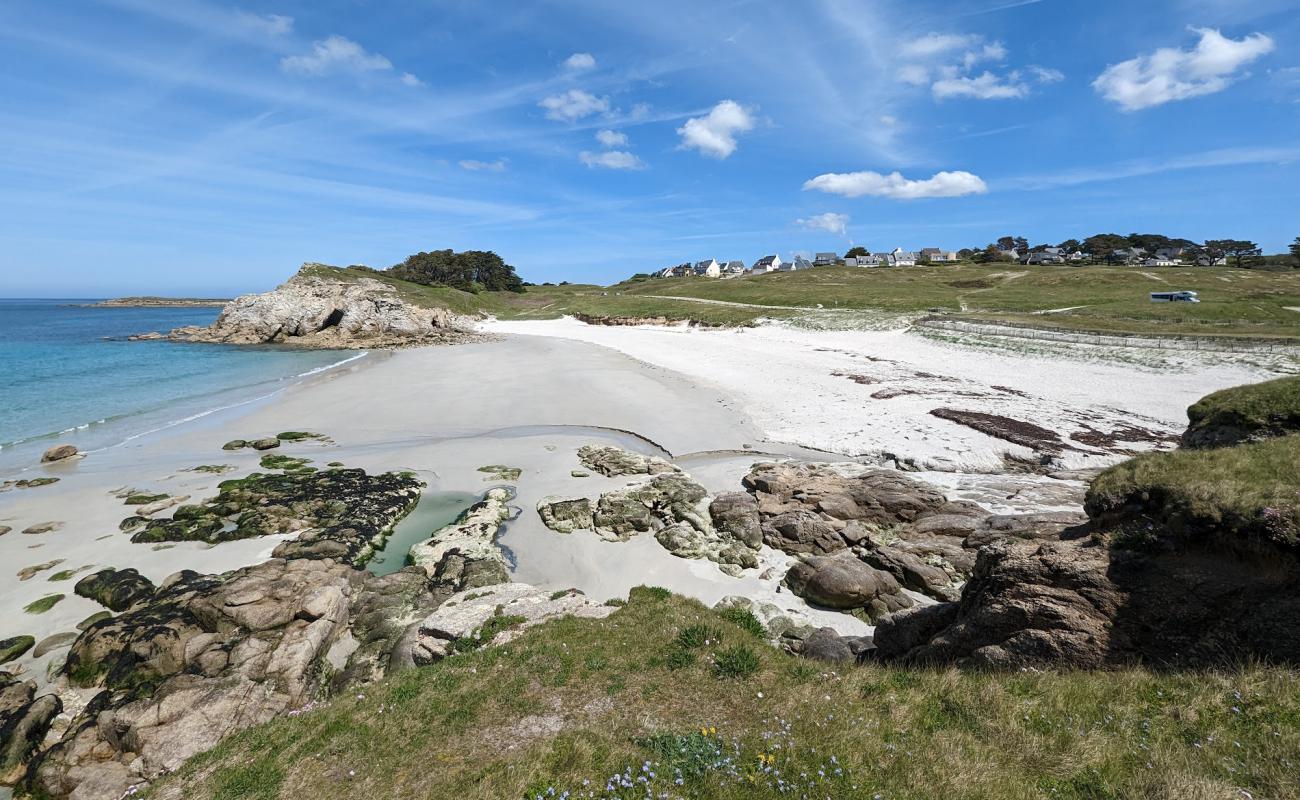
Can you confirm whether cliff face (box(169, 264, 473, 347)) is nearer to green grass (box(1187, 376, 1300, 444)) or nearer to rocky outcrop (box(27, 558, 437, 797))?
rocky outcrop (box(27, 558, 437, 797))

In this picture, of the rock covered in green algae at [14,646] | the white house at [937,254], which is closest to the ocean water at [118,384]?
the rock covered in green algae at [14,646]

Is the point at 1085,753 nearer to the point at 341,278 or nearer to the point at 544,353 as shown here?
the point at 544,353

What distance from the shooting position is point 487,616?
1263cm

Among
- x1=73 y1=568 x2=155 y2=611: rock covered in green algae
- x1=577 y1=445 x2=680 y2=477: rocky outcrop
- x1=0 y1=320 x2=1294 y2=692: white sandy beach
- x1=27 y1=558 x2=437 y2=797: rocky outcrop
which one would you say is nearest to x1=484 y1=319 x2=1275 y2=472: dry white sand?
x1=0 y1=320 x2=1294 y2=692: white sandy beach

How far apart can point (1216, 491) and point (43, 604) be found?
86.3 feet

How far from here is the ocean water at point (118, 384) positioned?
3228 cm

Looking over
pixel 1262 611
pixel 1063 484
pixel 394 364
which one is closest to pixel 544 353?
pixel 394 364

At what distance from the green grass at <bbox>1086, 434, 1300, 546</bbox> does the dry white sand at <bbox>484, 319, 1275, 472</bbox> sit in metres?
13.6

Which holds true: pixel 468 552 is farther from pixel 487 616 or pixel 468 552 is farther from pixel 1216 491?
pixel 1216 491

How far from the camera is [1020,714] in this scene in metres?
6.65

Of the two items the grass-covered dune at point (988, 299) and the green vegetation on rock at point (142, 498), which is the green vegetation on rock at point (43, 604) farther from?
the grass-covered dune at point (988, 299)

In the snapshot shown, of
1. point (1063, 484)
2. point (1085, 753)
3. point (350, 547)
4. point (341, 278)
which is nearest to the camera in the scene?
point (1085, 753)

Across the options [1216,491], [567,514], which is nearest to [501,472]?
[567,514]

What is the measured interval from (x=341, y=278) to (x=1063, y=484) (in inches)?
5001
